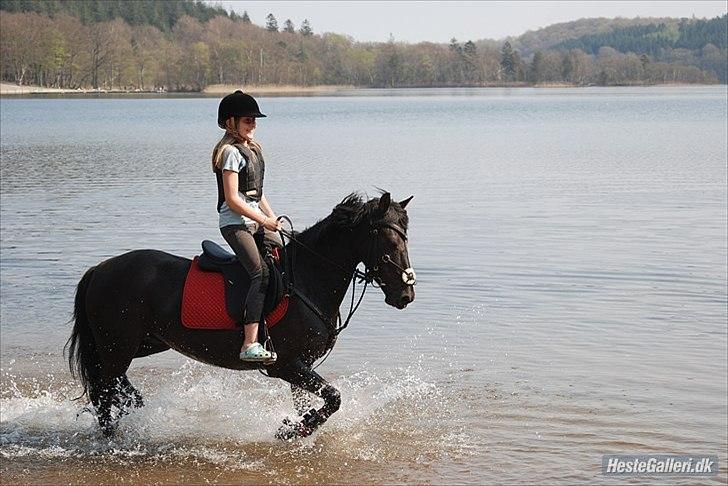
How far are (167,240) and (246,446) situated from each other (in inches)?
413

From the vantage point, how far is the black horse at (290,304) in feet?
22.7

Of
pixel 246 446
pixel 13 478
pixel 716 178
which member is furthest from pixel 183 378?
pixel 716 178

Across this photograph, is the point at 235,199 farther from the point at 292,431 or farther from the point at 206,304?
the point at 292,431

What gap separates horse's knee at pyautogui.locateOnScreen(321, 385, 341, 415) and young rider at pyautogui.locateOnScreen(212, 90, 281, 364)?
0.52 meters

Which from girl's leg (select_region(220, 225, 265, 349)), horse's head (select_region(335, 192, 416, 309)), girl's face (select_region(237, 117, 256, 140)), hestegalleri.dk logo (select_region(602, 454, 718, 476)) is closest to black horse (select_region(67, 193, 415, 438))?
horse's head (select_region(335, 192, 416, 309))

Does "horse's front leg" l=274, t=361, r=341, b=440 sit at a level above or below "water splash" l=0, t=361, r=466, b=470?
above

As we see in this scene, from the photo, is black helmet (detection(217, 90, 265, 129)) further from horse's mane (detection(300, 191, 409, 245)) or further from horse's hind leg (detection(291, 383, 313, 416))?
horse's hind leg (detection(291, 383, 313, 416))

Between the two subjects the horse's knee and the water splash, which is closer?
the horse's knee

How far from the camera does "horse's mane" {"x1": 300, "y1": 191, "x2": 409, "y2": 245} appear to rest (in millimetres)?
6934

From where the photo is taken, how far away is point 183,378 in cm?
966

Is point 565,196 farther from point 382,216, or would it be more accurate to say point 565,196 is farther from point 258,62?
point 258,62

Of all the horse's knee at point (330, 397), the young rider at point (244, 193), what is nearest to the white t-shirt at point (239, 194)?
the young rider at point (244, 193)

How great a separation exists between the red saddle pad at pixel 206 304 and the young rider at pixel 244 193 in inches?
7.5

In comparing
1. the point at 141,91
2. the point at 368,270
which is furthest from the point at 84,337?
the point at 141,91
